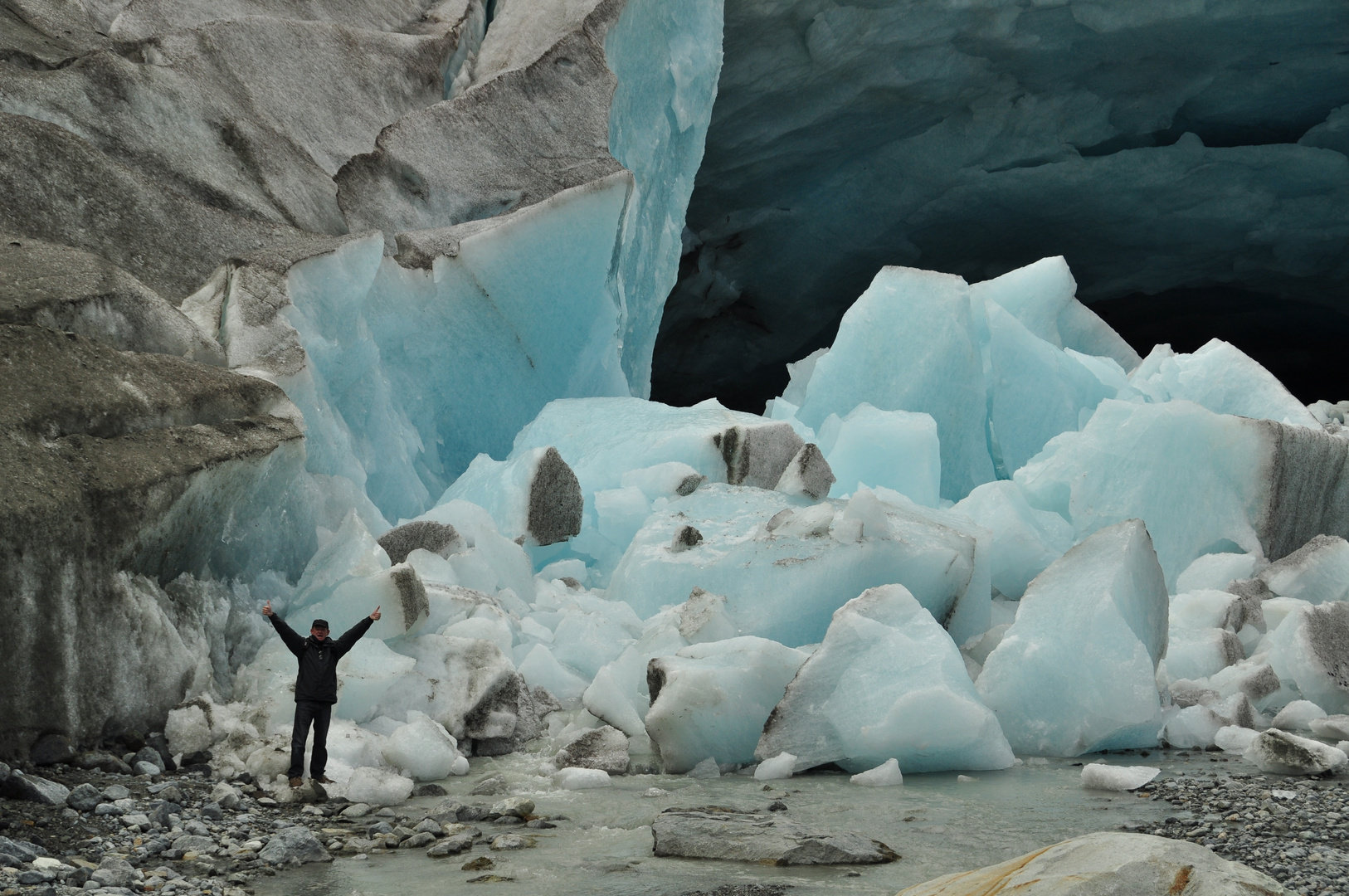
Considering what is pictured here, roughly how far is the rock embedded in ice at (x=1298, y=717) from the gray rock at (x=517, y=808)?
9.63 feet

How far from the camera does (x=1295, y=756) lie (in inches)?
141

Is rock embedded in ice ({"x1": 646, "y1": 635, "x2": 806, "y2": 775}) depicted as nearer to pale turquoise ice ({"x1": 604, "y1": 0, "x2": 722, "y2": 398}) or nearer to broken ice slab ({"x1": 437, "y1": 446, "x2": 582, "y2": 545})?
broken ice slab ({"x1": 437, "y1": 446, "x2": 582, "y2": 545})

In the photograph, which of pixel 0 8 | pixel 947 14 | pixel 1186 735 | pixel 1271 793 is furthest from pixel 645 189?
pixel 1271 793

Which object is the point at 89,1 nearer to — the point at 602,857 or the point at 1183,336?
the point at 602,857

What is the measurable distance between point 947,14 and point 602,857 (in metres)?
10.7

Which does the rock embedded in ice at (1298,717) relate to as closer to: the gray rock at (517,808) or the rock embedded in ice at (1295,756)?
the rock embedded in ice at (1295,756)

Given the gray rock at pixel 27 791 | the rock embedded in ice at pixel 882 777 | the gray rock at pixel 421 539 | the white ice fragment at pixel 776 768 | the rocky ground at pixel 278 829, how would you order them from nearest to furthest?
1. the rocky ground at pixel 278 829
2. the gray rock at pixel 27 791
3. the rock embedded in ice at pixel 882 777
4. the white ice fragment at pixel 776 768
5. the gray rock at pixel 421 539

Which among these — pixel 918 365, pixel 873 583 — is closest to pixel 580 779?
pixel 873 583

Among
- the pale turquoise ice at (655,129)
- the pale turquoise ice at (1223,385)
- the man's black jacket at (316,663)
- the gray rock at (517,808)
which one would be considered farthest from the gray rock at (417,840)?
the pale turquoise ice at (1223,385)

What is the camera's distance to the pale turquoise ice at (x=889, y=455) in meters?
7.27

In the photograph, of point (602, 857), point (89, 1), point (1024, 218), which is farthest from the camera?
point (1024, 218)

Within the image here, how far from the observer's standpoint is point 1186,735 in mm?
4219

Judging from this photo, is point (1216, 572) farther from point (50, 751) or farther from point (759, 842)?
point (50, 751)

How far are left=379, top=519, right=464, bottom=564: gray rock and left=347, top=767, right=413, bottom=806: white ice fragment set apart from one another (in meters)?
2.18
